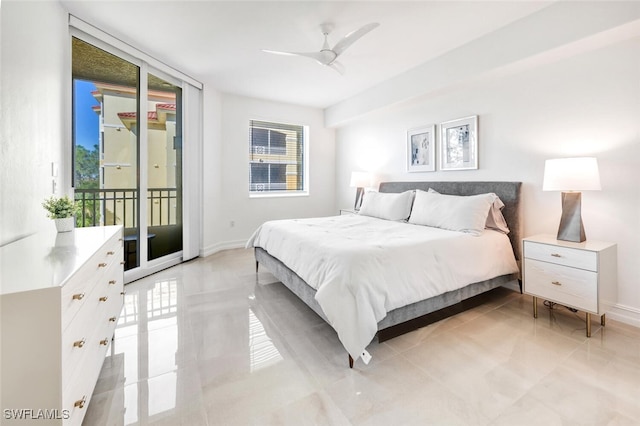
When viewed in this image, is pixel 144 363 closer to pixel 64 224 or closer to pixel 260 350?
pixel 260 350

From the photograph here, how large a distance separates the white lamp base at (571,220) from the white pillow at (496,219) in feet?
1.62

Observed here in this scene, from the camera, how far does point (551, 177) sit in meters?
2.38

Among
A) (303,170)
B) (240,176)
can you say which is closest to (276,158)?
(303,170)

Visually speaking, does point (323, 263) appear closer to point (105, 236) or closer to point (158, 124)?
point (105, 236)

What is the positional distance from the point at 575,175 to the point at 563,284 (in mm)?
872

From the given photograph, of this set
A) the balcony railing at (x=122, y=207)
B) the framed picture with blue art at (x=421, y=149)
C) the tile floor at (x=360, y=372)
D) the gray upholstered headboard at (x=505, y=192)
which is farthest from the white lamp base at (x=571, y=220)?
the balcony railing at (x=122, y=207)

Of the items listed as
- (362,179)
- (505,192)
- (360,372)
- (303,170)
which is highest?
(303,170)

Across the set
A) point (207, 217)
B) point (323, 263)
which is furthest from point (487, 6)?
point (207, 217)

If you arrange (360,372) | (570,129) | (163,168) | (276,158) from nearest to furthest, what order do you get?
(360,372)
(570,129)
(163,168)
(276,158)

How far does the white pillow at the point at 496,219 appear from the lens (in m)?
2.92

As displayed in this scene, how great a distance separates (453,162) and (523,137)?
811 mm

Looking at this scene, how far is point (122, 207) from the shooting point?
3.41 metres

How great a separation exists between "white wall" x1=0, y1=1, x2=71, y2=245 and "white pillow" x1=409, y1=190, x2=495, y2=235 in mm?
3318

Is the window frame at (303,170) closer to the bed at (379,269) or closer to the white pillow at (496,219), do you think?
the bed at (379,269)
